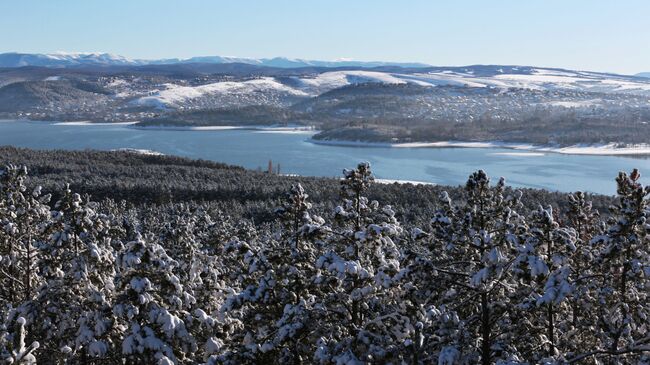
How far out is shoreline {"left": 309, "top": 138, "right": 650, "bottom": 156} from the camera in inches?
4730

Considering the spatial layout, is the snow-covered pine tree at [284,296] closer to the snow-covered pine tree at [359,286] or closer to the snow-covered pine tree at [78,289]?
the snow-covered pine tree at [359,286]

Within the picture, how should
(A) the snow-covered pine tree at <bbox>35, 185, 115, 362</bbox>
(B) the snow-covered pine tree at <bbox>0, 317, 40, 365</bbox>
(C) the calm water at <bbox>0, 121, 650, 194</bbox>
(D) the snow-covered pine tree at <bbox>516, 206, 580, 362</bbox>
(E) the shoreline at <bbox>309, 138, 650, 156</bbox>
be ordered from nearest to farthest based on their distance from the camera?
(D) the snow-covered pine tree at <bbox>516, 206, 580, 362</bbox> → (B) the snow-covered pine tree at <bbox>0, 317, 40, 365</bbox> → (A) the snow-covered pine tree at <bbox>35, 185, 115, 362</bbox> → (C) the calm water at <bbox>0, 121, 650, 194</bbox> → (E) the shoreline at <bbox>309, 138, 650, 156</bbox>

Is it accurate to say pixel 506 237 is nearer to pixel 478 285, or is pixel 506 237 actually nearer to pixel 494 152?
pixel 478 285

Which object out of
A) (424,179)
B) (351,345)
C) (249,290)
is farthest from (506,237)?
A: (424,179)

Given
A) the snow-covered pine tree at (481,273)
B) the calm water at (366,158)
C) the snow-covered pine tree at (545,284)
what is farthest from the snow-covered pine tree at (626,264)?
the calm water at (366,158)

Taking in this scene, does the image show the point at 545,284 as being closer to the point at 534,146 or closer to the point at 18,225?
the point at 18,225

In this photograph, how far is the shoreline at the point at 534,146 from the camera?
120 metres

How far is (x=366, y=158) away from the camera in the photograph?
114250 millimetres

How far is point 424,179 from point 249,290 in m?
80.3

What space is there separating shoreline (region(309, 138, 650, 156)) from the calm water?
4.53m

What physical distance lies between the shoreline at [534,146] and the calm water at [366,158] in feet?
14.9

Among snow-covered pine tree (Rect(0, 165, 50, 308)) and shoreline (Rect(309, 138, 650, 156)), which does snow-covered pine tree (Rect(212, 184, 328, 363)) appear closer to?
snow-covered pine tree (Rect(0, 165, 50, 308))

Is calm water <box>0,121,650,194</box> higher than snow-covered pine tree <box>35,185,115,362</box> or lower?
lower

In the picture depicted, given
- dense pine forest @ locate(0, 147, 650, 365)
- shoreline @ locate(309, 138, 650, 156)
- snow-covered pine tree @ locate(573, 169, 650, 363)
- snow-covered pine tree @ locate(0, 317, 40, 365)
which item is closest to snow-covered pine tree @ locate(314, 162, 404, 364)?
dense pine forest @ locate(0, 147, 650, 365)
